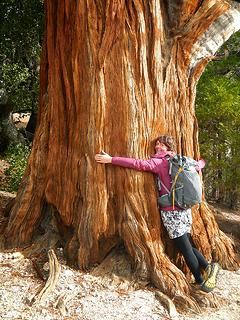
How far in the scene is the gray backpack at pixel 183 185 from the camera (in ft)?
15.2

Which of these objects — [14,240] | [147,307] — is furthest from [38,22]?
[147,307]

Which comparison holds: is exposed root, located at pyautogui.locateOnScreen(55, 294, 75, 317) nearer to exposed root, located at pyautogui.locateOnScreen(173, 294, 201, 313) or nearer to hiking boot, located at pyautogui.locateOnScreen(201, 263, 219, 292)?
exposed root, located at pyautogui.locateOnScreen(173, 294, 201, 313)

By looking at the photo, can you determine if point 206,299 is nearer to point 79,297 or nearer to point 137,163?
point 79,297

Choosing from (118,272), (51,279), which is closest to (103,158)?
(118,272)

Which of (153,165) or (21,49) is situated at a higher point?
(21,49)

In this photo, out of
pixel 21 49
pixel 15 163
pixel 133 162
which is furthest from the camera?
pixel 21 49

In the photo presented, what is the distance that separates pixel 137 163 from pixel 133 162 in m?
0.05

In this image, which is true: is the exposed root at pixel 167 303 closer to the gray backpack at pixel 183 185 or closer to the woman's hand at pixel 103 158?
the gray backpack at pixel 183 185

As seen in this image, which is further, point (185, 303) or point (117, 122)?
point (117, 122)

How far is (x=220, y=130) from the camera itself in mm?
8648

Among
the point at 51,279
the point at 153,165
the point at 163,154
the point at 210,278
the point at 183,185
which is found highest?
the point at 163,154

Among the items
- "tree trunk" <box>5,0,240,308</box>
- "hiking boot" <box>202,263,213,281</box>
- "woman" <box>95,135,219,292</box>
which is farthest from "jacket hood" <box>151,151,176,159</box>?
"hiking boot" <box>202,263,213,281</box>

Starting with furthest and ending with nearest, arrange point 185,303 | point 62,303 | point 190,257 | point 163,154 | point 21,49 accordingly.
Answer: point 21,49
point 163,154
point 190,257
point 185,303
point 62,303

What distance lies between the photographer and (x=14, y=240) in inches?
215
